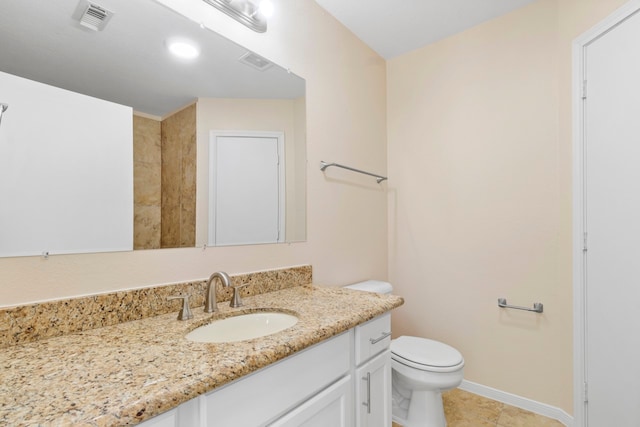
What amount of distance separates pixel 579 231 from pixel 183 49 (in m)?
2.08

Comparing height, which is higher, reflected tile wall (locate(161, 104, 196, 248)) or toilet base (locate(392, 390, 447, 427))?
reflected tile wall (locate(161, 104, 196, 248))

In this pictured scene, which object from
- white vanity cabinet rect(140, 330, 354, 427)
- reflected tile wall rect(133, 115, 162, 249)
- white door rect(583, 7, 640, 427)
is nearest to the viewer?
white vanity cabinet rect(140, 330, 354, 427)

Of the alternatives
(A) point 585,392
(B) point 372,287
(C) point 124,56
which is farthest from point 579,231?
(C) point 124,56

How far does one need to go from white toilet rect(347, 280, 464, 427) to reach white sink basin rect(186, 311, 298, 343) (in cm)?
89

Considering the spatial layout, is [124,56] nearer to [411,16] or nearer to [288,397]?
[288,397]

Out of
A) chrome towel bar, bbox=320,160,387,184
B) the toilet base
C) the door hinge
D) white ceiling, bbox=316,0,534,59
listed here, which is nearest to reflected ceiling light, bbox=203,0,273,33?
white ceiling, bbox=316,0,534,59

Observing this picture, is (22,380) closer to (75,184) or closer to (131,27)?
(75,184)

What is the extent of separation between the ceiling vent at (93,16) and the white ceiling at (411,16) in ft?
4.10

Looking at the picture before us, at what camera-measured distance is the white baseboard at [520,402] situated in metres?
1.73

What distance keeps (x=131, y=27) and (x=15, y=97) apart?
1.47 feet

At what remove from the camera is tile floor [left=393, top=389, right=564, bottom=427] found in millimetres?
1740

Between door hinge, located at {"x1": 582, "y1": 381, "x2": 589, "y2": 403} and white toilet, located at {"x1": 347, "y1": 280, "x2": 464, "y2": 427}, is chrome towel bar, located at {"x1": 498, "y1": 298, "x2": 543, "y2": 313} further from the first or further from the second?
white toilet, located at {"x1": 347, "y1": 280, "x2": 464, "y2": 427}

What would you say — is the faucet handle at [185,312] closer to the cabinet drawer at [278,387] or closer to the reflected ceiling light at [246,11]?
the cabinet drawer at [278,387]

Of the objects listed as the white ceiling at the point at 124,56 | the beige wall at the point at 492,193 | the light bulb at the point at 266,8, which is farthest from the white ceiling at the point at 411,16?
the white ceiling at the point at 124,56
